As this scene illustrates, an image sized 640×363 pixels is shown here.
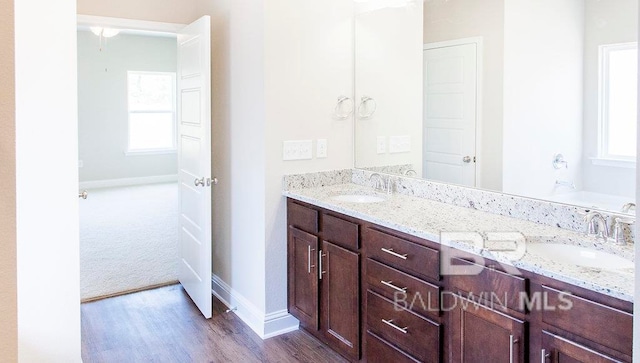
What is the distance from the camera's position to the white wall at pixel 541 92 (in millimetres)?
2336

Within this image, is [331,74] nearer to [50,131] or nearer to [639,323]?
[50,131]

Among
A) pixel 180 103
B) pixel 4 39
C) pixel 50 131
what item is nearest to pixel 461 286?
pixel 4 39

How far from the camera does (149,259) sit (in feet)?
16.3

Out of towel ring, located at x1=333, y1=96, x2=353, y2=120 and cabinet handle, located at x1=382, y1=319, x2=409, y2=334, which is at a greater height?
towel ring, located at x1=333, y1=96, x2=353, y2=120

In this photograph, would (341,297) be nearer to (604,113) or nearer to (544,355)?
(544,355)

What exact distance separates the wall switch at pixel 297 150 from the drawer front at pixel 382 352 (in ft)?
3.95

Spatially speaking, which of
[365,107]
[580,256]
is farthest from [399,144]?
[580,256]

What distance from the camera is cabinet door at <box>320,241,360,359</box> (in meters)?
2.73

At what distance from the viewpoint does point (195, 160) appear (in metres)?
3.69

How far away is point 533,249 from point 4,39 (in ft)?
6.15

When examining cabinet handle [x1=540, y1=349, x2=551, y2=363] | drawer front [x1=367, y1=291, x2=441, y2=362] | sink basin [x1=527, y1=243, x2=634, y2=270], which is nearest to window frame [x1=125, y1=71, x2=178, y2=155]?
drawer front [x1=367, y1=291, x2=441, y2=362]

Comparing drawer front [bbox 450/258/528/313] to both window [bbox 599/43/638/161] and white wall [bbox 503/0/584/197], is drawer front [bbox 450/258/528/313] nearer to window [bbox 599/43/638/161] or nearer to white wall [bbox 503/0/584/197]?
white wall [bbox 503/0/584/197]

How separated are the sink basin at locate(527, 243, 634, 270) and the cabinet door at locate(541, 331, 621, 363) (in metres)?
0.30

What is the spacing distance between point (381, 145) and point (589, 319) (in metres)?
2.02
